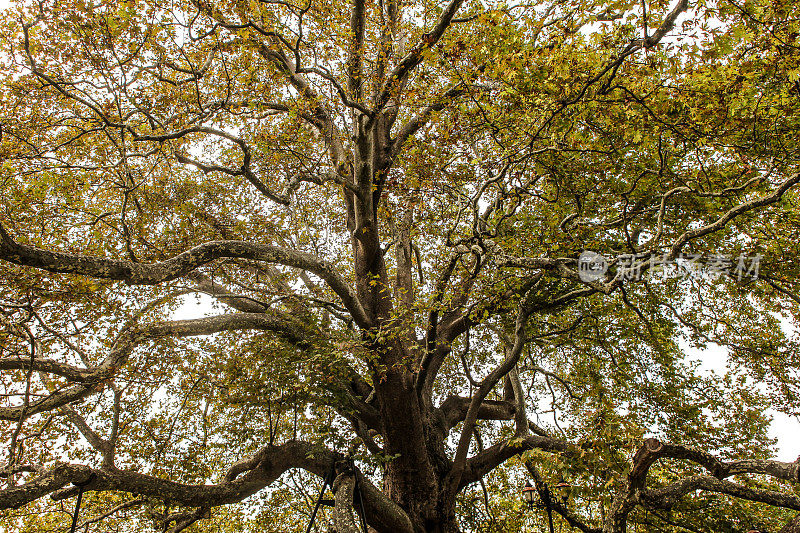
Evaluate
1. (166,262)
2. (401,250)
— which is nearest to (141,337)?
(166,262)

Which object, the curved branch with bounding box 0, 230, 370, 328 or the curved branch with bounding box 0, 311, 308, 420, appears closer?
the curved branch with bounding box 0, 230, 370, 328

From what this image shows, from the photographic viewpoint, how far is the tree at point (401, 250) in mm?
5418

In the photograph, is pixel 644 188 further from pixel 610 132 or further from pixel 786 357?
pixel 786 357

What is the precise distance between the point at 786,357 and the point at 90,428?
1206cm

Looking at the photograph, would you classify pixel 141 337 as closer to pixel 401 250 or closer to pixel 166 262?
pixel 166 262

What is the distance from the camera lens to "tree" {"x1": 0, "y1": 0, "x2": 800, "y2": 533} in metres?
5.42

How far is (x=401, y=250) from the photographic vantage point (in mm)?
9578

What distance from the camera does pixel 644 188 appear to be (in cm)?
663

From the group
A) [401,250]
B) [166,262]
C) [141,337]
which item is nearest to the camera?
[166,262]

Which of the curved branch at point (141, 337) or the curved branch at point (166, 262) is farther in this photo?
the curved branch at point (141, 337)

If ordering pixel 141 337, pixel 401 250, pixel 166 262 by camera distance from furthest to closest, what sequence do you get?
pixel 401 250
pixel 141 337
pixel 166 262

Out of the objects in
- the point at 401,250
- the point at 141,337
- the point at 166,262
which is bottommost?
the point at 141,337

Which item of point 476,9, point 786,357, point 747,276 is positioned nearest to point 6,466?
point 476,9

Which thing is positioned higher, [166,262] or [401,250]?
[401,250]
